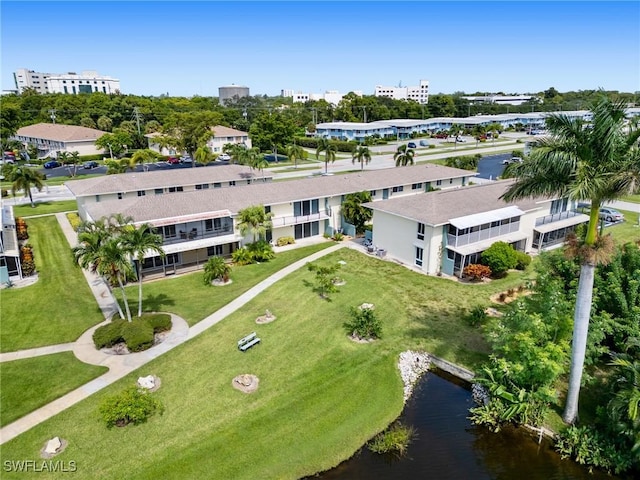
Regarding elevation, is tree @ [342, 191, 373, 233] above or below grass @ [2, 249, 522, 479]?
above

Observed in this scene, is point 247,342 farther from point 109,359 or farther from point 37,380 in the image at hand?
point 37,380

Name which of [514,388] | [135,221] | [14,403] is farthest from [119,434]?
[135,221]

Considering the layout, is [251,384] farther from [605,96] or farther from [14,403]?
[605,96]

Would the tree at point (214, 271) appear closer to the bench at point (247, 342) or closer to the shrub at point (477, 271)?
the bench at point (247, 342)

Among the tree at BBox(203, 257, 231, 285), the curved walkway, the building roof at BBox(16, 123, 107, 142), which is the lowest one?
the curved walkway

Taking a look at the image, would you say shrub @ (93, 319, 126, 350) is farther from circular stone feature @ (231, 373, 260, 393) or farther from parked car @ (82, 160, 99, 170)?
parked car @ (82, 160, 99, 170)

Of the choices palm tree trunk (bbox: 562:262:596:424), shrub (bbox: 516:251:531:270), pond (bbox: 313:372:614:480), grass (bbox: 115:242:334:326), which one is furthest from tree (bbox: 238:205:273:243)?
A: palm tree trunk (bbox: 562:262:596:424)
